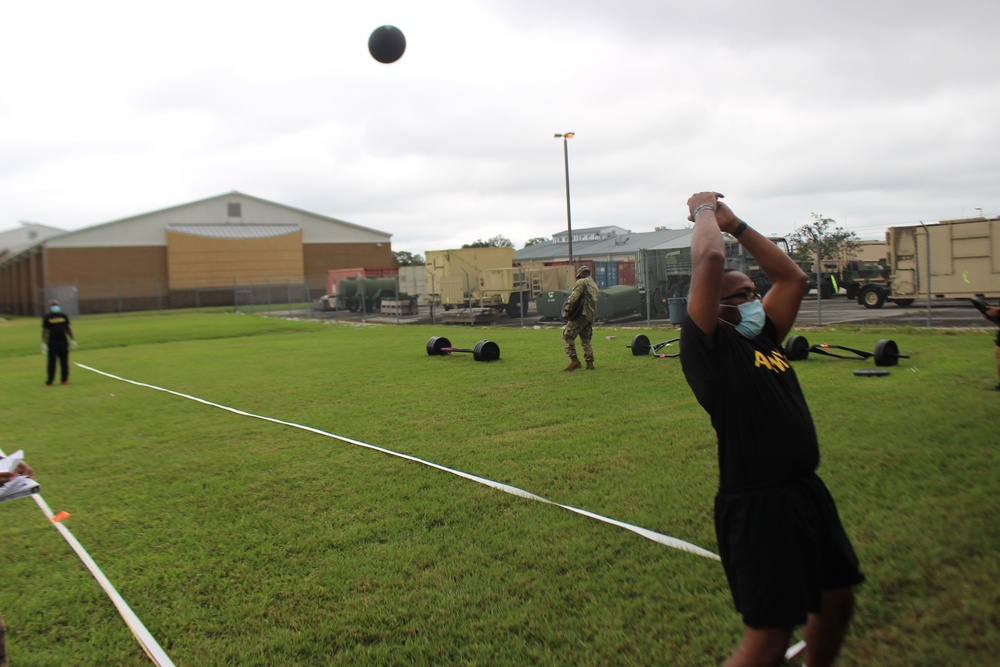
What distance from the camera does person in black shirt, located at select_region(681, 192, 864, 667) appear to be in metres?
2.63

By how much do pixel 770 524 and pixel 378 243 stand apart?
6860 cm

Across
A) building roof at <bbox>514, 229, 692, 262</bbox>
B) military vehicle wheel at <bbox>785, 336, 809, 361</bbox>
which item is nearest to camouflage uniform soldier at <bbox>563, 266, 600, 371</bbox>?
military vehicle wheel at <bbox>785, 336, 809, 361</bbox>

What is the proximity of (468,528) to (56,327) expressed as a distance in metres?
14.4

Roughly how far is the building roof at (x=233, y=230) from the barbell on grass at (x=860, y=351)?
2152 inches

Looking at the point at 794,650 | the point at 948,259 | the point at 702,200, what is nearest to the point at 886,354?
the point at 794,650

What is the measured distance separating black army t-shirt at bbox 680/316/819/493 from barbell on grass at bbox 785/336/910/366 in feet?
32.7

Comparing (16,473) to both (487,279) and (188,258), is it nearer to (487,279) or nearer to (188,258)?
(487,279)

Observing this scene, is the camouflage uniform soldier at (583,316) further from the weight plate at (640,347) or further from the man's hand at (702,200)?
the man's hand at (702,200)

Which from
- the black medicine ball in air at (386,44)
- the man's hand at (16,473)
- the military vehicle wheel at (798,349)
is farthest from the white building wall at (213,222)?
the man's hand at (16,473)

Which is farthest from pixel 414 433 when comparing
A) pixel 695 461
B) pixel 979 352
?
pixel 979 352

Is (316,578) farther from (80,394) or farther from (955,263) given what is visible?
(955,263)

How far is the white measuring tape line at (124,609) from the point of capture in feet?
12.6

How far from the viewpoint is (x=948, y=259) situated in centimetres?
2347

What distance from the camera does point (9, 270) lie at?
70875mm
